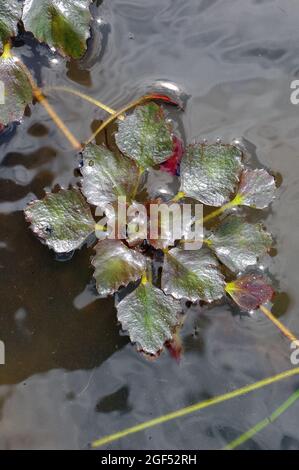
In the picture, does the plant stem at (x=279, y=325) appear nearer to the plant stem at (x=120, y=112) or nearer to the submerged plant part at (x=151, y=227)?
the submerged plant part at (x=151, y=227)

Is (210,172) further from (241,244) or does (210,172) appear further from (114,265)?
(114,265)

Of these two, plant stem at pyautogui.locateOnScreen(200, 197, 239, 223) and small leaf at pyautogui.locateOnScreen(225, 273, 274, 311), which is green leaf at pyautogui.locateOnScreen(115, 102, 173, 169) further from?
small leaf at pyautogui.locateOnScreen(225, 273, 274, 311)

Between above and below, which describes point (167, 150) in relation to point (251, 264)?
above

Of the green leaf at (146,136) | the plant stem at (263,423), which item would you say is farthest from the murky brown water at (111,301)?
the green leaf at (146,136)

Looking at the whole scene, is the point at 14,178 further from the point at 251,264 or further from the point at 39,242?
the point at 251,264

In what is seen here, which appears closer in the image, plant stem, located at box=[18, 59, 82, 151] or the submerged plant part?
the submerged plant part

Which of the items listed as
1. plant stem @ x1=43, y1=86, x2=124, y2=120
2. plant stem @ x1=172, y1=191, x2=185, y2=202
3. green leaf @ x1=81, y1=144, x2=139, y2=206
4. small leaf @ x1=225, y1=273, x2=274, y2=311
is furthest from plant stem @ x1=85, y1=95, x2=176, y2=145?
small leaf @ x1=225, y1=273, x2=274, y2=311
